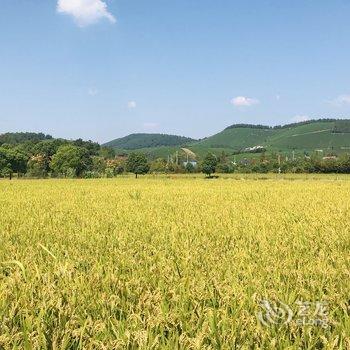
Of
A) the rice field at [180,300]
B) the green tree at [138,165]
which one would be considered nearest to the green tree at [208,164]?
the green tree at [138,165]

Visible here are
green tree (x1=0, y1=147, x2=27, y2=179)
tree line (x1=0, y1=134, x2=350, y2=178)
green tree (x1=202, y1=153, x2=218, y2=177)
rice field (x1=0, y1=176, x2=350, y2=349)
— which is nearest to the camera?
rice field (x1=0, y1=176, x2=350, y2=349)

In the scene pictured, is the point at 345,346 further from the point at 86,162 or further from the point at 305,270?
the point at 86,162

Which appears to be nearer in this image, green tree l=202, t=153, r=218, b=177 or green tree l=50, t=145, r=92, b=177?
green tree l=202, t=153, r=218, b=177

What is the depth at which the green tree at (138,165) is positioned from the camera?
116m

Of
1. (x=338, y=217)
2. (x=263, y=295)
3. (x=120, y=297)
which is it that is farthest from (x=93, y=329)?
(x=338, y=217)

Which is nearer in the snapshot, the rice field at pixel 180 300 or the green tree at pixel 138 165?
the rice field at pixel 180 300

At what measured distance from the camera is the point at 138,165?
11700 centimetres

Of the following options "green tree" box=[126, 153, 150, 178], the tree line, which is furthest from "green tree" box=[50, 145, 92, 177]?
"green tree" box=[126, 153, 150, 178]

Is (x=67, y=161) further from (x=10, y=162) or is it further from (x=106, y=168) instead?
(x=10, y=162)

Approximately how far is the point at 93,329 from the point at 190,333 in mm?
544

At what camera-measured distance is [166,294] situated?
3.23 meters

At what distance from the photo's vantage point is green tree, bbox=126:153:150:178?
380 ft

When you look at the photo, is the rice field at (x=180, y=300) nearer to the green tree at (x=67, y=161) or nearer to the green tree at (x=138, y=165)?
the green tree at (x=138, y=165)

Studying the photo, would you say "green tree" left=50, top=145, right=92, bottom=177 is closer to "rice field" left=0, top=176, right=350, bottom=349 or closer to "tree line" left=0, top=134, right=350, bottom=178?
"tree line" left=0, top=134, right=350, bottom=178
